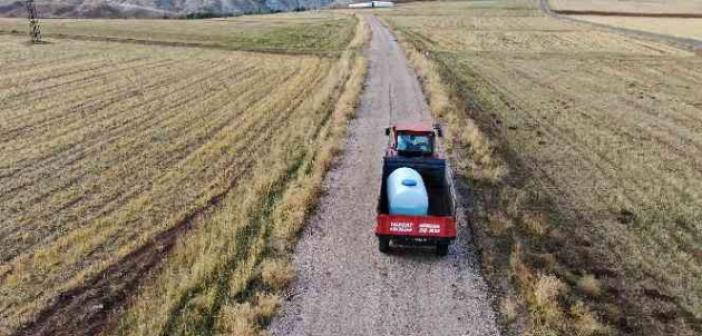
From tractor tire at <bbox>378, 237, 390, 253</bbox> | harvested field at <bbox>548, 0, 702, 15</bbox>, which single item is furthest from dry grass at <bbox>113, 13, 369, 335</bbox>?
harvested field at <bbox>548, 0, 702, 15</bbox>

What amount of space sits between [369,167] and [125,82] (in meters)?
25.0

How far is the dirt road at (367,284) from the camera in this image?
11.9m

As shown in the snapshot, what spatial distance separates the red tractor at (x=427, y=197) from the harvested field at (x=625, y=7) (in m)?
107

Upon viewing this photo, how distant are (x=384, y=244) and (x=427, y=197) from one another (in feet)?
6.14

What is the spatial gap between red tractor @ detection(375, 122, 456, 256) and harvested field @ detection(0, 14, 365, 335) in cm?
268

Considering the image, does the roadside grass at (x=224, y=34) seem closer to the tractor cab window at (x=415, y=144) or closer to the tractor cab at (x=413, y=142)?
the tractor cab at (x=413, y=142)

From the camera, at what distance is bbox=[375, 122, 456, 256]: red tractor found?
1388 centimetres

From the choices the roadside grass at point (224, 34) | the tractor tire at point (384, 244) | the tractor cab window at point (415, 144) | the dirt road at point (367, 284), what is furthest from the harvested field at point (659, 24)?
the tractor tire at point (384, 244)

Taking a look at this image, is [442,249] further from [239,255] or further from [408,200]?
[239,255]

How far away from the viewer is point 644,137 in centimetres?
2695

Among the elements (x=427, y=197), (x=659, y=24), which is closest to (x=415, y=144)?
(x=427, y=197)

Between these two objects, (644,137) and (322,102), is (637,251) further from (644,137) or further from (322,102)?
(322,102)

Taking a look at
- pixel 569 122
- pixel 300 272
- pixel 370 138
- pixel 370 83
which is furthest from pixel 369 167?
pixel 370 83

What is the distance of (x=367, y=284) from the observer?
43.9ft
